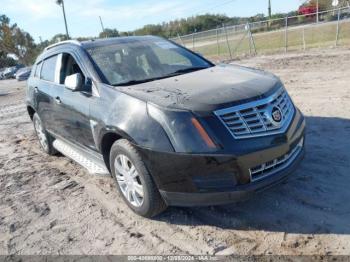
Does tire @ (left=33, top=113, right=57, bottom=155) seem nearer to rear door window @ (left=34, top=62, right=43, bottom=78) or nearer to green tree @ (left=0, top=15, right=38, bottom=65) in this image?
rear door window @ (left=34, top=62, right=43, bottom=78)

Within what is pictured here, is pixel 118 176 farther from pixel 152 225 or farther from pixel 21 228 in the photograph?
pixel 21 228

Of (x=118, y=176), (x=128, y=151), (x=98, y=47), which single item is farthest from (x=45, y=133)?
(x=128, y=151)

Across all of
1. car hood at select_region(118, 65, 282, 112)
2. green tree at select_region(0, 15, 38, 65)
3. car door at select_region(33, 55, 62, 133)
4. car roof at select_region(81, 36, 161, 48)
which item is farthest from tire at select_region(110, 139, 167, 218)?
green tree at select_region(0, 15, 38, 65)

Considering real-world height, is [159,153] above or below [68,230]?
above

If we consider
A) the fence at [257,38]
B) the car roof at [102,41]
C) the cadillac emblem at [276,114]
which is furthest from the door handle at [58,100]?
the fence at [257,38]

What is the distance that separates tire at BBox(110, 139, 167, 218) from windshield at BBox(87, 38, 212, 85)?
0.87m

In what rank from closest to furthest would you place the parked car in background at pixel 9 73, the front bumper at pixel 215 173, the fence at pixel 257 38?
1. the front bumper at pixel 215 173
2. the fence at pixel 257 38
3. the parked car in background at pixel 9 73

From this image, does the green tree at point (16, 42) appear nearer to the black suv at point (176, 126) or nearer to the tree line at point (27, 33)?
the tree line at point (27, 33)

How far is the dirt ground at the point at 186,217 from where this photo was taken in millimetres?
3461

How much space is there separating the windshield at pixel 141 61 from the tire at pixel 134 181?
868 mm

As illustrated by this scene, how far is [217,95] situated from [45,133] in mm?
3976

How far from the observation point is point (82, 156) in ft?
17.3

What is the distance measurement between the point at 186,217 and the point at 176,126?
43.8 inches

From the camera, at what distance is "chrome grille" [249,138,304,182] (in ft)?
11.4
